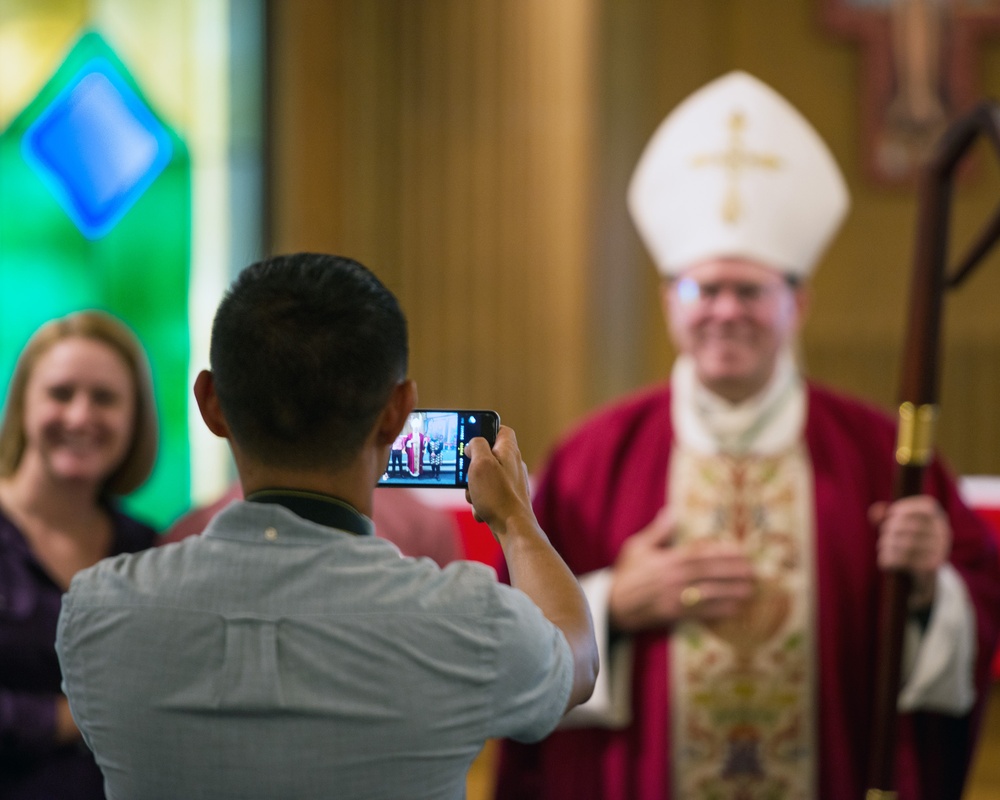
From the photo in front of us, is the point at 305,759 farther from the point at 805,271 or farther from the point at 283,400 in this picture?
the point at 805,271

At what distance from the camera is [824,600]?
3039 mm

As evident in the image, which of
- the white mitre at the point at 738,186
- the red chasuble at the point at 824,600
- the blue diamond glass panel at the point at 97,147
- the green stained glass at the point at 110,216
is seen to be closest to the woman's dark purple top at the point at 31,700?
the red chasuble at the point at 824,600

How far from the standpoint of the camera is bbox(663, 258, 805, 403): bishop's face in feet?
10.1

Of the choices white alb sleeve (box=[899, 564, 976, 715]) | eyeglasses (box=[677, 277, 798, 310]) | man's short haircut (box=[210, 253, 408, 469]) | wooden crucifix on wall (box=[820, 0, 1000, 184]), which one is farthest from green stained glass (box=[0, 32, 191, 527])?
man's short haircut (box=[210, 253, 408, 469])

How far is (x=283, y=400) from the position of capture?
1175mm

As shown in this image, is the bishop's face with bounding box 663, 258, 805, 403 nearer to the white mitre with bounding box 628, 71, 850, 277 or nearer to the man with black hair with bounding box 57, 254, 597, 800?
the white mitre with bounding box 628, 71, 850, 277

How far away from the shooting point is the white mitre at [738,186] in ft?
10.7

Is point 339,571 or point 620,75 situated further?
point 620,75

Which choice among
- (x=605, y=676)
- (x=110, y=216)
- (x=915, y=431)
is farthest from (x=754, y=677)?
(x=110, y=216)

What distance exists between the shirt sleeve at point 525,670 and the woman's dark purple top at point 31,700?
145 centimetres

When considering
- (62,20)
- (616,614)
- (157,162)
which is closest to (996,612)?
(616,614)

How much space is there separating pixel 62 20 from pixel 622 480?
3.03 meters

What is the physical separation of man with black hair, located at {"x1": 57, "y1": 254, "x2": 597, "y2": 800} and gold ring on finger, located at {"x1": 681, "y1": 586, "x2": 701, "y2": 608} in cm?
175

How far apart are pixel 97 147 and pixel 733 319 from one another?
2.98m
